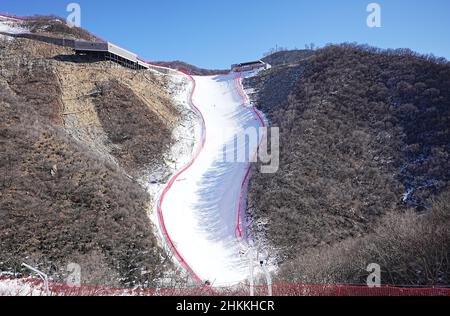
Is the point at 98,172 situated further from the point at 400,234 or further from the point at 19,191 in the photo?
the point at 400,234

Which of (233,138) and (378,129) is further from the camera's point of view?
(233,138)

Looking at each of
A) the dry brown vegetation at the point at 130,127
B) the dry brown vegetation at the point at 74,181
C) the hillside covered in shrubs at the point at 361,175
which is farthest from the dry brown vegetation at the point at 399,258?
the dry brown vegetation at the point at 130,127

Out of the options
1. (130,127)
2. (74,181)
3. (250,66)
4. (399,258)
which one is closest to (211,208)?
(74,181)

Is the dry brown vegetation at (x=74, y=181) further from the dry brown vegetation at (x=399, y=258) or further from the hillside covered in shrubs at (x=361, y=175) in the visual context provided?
the hillside covered in shrubs at (x=361, y=175)

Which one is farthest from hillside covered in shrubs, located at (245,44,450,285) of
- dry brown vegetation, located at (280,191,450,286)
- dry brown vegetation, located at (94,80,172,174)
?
dry brown vegetation, located at (94,80,172,174)

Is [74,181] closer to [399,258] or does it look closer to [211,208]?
[211,208]
